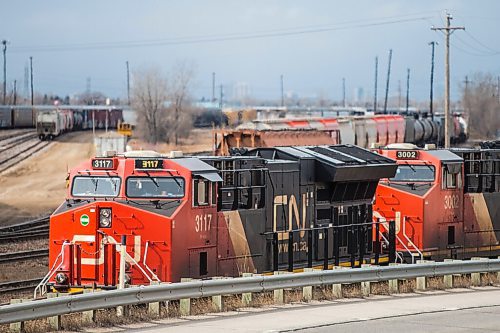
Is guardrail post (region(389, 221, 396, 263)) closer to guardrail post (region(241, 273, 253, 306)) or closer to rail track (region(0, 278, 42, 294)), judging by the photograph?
guardrail post (region(241, 273, 253, 306))

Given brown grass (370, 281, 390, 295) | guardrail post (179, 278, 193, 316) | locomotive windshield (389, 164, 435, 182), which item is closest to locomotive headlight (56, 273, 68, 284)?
guardrail post (179, 278, 193, 316)

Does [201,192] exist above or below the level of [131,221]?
above

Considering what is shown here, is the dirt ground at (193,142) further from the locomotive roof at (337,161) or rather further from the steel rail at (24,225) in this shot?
the locomotive roof at (337,161)

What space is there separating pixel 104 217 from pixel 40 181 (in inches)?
1608

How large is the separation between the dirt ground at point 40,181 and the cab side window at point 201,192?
1966 centimetres

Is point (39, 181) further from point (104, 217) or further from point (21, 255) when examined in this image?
point (104, 217)

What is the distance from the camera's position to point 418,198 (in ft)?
84.0

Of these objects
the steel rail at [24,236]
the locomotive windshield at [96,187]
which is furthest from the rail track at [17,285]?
the steel rail at [24,236]

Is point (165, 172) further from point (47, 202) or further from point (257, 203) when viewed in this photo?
point (47, 202)

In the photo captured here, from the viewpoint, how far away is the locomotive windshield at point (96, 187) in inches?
733

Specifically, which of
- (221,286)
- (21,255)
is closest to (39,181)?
(21,255)

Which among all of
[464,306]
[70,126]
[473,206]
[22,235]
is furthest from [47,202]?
[70,126]

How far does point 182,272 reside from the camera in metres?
18.4

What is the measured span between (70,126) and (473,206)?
6798 centimetres
